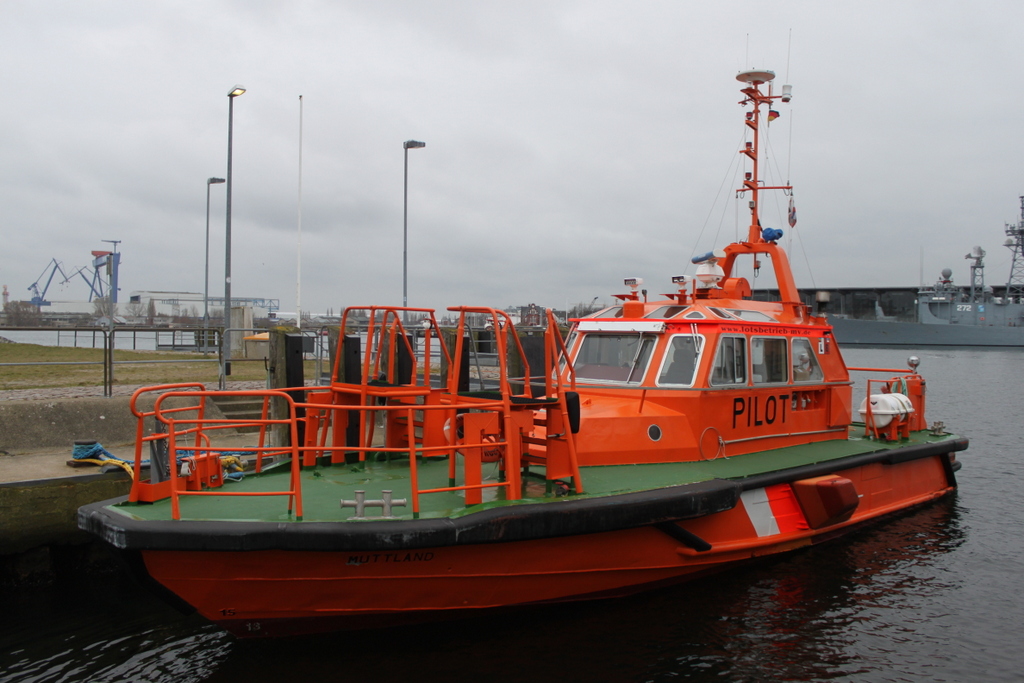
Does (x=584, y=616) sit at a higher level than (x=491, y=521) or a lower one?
lower

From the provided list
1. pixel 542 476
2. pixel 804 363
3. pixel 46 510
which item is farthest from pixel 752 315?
pixel 46 510

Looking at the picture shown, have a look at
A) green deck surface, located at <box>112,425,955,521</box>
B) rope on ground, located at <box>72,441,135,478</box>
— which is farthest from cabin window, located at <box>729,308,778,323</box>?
rope on ground, located at <box>72,441,135,478</box>

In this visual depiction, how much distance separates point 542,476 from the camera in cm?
639

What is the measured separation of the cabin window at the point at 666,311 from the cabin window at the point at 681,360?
0.47 m

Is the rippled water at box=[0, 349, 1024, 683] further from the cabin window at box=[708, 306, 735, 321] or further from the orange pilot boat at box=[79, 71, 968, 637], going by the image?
the cabin window at box=[708, 306, 735, 321]

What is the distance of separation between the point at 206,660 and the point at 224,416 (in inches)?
248

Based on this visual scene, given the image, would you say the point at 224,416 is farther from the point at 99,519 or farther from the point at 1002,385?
the point at 1002,385

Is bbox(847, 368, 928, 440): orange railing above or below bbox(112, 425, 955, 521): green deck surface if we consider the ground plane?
above

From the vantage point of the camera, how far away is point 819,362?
8.33m

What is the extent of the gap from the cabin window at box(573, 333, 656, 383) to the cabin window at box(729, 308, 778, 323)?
4.22 ft

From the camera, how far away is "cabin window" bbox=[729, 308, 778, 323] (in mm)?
8016

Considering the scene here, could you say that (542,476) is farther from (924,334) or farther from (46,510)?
(924,334)

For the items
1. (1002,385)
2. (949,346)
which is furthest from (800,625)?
(949,346)

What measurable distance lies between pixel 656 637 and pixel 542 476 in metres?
1.63
